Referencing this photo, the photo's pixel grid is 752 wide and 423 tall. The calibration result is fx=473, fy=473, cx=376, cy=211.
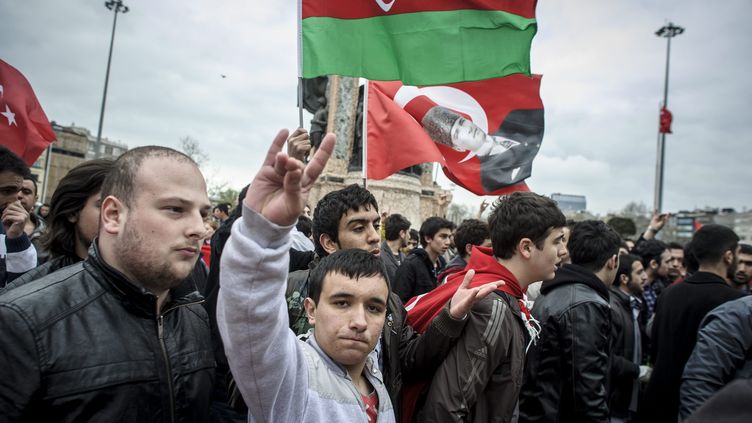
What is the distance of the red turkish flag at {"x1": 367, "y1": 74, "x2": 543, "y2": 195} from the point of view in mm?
4434

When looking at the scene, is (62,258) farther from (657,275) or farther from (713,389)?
(657,275)

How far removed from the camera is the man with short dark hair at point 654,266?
6.41m

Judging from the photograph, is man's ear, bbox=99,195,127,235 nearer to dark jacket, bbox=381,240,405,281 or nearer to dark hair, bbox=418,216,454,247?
dark jacket, bbox=381,240,405,281

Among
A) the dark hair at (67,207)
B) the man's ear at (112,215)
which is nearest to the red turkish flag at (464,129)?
the dark hair at (67,207)

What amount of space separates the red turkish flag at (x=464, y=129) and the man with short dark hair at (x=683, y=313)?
5.69 ft

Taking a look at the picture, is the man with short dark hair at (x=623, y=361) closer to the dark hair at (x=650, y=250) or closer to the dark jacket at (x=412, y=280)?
the dark jacket at (x=412, y=280)

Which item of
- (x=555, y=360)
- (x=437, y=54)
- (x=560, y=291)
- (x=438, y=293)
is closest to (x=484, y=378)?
(x=438, y=293)

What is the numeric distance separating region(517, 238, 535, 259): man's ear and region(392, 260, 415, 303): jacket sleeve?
2.53m

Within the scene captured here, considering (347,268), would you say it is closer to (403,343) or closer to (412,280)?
(403,343)

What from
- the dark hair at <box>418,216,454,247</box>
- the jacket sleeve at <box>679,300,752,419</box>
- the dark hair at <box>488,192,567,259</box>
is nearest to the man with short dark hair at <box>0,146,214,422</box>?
the dark hair at <box>488,192,567,259</box>

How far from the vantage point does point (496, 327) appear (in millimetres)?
2203

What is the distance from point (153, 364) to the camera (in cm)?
150

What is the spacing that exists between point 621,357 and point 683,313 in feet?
1.99

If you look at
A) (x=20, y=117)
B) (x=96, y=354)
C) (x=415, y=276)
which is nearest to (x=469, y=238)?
(x=415, y=276)
